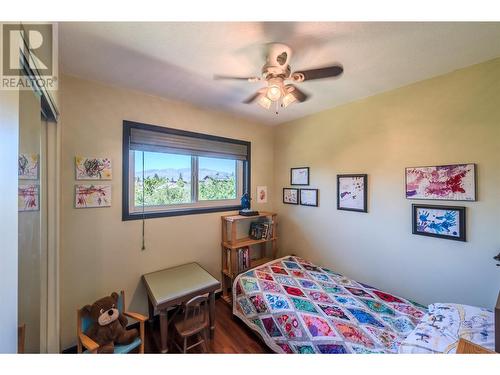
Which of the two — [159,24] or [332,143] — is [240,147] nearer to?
[332,143]

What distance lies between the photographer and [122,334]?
1438mm

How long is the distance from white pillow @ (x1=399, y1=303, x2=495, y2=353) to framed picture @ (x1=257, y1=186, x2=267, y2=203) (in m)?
1.98

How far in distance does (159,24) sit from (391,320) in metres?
2.50

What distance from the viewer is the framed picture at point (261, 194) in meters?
2.82

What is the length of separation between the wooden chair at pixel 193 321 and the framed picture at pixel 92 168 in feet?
4.28

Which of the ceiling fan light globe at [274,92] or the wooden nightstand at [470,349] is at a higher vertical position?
the ceiling fan light globe at [274,92]

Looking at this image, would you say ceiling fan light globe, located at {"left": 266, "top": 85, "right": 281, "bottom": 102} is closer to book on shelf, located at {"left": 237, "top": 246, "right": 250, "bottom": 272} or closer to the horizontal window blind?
the horizontal window blind

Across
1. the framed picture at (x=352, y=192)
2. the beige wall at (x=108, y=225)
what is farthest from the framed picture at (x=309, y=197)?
the beige wall at (x=108, y=225)

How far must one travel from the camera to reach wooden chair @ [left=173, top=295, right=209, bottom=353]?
149 cm

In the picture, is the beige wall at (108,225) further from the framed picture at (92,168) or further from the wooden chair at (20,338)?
the wooden chair at (20,338)

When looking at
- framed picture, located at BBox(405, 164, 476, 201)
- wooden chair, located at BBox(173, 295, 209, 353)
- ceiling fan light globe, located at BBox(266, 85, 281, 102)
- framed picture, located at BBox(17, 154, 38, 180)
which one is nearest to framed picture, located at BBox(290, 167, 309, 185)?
framed picture, located at BBox(405, 164, 476, 201)

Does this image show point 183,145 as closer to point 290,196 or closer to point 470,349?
point 290,196
